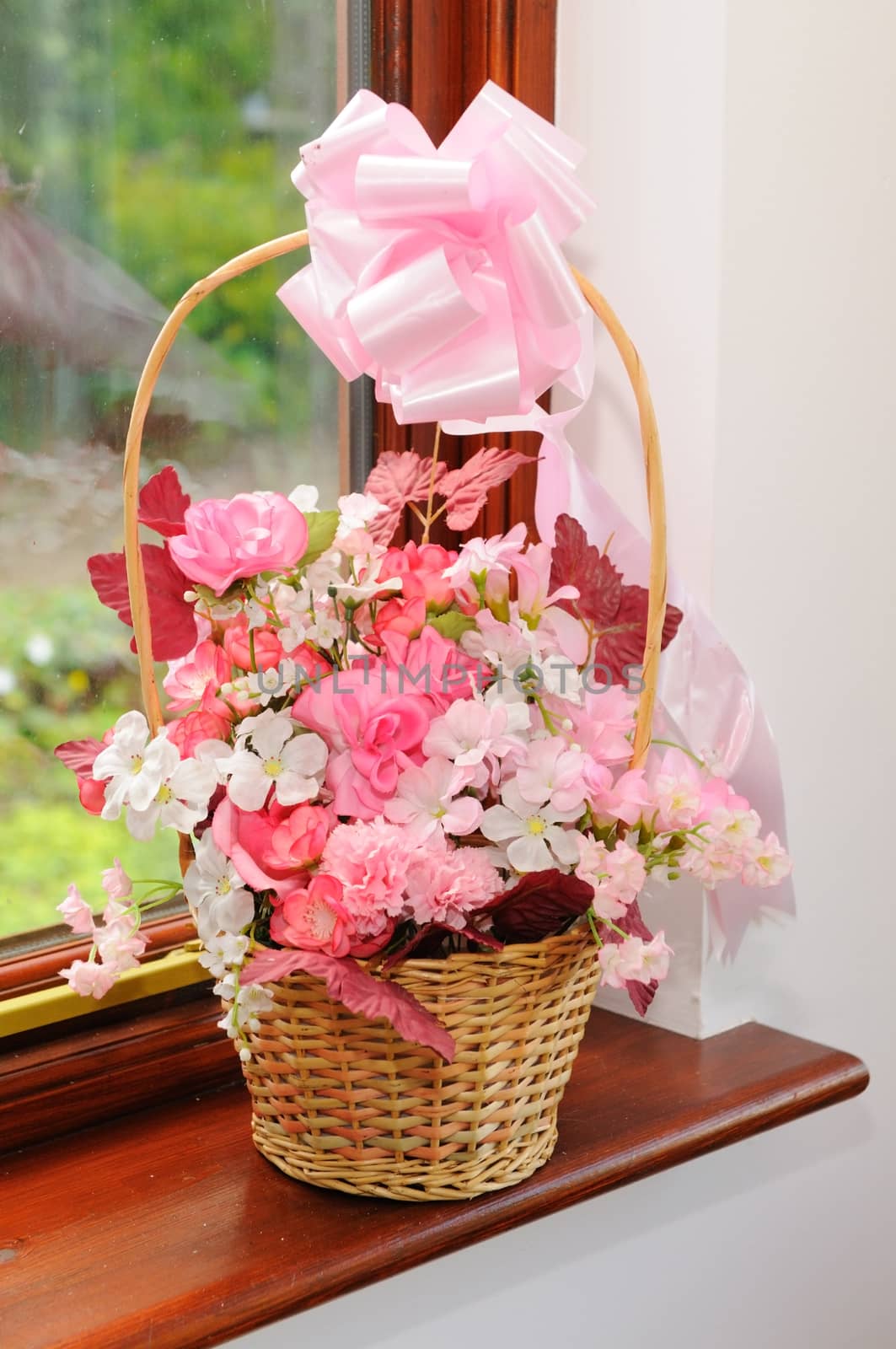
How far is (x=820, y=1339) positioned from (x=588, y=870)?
75 centimetres

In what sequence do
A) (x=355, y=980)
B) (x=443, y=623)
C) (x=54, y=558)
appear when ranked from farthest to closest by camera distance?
(x=54, y=558), (x=443, y=623), (x=355, y=980)

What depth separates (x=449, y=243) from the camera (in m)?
0.75

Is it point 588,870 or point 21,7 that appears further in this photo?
point 21,7

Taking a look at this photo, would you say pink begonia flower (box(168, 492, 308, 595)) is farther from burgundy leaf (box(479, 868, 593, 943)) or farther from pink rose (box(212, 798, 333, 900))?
burgundy leaf (box(479, 868, 593, 943))

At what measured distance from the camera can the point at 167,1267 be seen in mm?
782

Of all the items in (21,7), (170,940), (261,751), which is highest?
(21,7)

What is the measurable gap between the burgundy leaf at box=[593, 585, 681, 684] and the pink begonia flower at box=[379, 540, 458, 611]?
101mm

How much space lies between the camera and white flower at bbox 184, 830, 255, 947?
29.2 inches

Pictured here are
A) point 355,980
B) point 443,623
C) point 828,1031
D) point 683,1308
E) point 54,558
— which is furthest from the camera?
point 828,1031

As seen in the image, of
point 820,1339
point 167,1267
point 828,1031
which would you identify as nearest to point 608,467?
point 828,1031

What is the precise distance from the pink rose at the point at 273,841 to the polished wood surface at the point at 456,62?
1.44ft

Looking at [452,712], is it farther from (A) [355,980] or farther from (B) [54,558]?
(B) [54,558]

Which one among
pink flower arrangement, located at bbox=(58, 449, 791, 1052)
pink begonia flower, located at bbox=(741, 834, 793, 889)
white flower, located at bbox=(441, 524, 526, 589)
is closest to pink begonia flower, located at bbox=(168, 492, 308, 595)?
pink flower arrangement, located at bbox=(58, 449, 791, 1052)

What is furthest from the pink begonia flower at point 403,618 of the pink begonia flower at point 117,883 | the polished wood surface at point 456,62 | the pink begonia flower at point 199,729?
the polished wood surface at point 456,62
